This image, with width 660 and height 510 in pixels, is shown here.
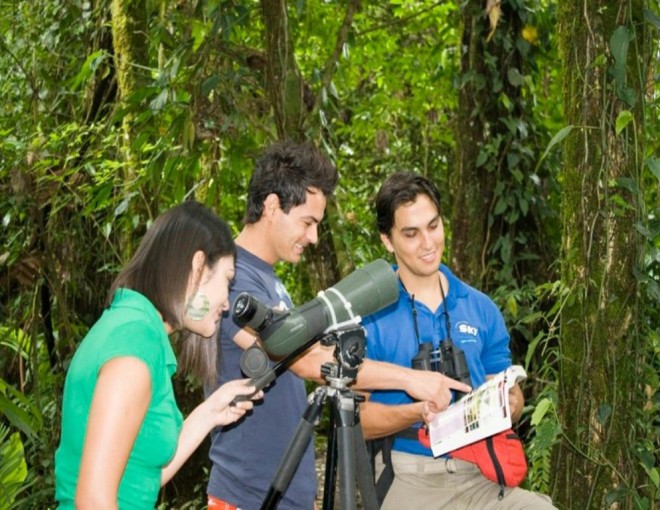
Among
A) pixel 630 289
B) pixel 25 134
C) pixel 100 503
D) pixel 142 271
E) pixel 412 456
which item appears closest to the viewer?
pixel 100 503

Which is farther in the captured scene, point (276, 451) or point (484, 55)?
point (484, 55)

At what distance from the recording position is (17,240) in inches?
203

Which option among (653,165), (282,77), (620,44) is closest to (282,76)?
(282,77)

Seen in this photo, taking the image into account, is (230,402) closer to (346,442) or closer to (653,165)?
(346,442)

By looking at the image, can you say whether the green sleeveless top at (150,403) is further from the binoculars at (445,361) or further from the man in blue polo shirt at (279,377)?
the binoculars at (445,361)

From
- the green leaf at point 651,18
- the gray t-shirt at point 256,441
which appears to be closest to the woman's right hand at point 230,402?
the gray t-shirt at point 256,441

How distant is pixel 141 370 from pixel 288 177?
1.06 m

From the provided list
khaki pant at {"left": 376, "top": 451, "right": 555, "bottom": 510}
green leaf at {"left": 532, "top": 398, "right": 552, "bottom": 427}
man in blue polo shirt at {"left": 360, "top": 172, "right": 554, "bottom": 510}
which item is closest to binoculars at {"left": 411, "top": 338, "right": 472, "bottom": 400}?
man in blue polo shirt at {"left": 360, "top": 172, "right": 554, "bottom": 510}

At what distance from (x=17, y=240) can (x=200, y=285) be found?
3455 millimetres

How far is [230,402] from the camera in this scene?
2156 millimetres

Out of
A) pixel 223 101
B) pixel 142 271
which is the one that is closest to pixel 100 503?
pixel 142 271

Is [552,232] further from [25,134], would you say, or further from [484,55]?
[25,134]

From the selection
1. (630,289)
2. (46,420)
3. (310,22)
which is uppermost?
(310,22)

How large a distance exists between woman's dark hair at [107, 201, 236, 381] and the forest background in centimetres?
106
